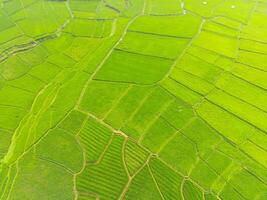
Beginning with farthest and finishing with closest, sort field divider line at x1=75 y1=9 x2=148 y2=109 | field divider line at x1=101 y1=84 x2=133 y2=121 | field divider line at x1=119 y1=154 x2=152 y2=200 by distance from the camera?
1. field divider line at x1=75 y1=9 x2=148 y2=109
2. field divider line at x1=101 y1=84 x2=133 y2=121
3. field divider line at x1=119 y1=154 x2=152 y2=200

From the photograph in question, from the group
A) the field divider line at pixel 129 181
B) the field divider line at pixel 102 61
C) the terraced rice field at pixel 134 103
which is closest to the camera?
the field divider line at pixel 129 181

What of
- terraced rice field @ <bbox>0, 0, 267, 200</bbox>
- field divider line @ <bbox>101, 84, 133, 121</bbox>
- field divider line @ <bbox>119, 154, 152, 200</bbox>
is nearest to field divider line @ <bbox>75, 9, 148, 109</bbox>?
terraced rice field @ <bbox>0, 0, 267, 200</bbox>

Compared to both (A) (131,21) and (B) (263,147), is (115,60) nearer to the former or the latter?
(A) (131,21)

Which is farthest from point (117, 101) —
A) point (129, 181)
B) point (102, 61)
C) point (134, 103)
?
point (129, 181)

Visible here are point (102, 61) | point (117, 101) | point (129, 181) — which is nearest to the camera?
point (129, 181)

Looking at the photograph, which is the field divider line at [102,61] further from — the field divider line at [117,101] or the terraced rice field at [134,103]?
the field divider line at [117,101]

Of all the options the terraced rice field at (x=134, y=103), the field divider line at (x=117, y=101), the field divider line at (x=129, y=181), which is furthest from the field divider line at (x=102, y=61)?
the field divider line at (x=129, y=181)

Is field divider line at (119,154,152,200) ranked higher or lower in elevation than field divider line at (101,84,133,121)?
lower

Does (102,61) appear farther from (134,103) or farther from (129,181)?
(129,181)

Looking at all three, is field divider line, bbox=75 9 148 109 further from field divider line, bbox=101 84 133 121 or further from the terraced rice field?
field divider line, bbox=101 84 133 121
